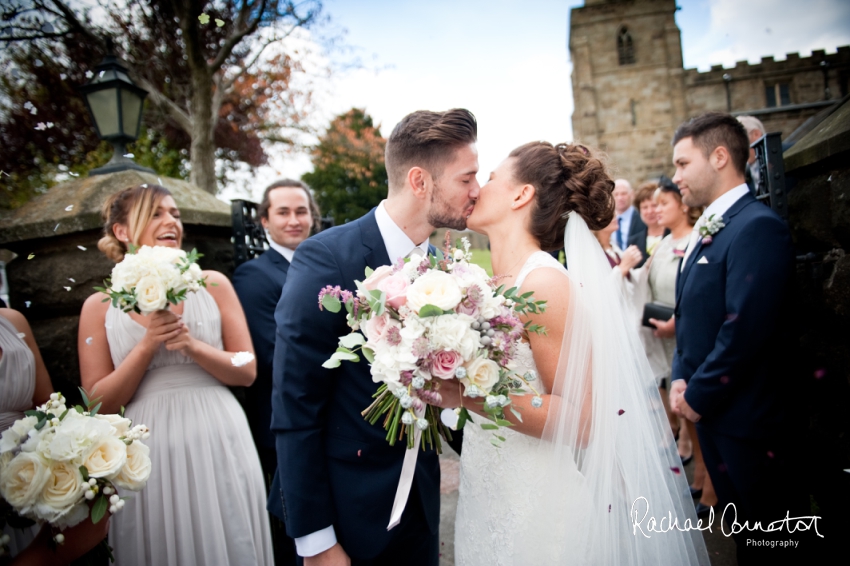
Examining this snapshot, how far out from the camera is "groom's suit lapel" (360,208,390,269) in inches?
78.6

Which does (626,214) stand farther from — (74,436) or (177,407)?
(74,436)

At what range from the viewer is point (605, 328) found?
204cm

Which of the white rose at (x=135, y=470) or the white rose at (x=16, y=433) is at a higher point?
the white rose at (x=16, y=433)

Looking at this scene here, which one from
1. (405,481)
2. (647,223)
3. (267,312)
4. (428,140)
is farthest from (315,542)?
(647,223)

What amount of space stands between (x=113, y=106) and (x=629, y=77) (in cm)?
3816

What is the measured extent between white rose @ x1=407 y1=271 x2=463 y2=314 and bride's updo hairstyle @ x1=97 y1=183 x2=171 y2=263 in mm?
2144

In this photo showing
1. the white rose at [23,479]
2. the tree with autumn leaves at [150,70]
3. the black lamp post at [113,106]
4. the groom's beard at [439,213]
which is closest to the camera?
the white rose at [23,479]

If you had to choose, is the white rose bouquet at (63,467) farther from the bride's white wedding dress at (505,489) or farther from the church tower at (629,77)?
the church tower at (629,77)

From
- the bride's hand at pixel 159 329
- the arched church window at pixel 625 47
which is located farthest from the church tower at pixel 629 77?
the bride's hand at pixel 159 329

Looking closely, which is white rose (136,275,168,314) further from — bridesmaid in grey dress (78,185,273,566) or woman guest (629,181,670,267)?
woman guest (629,181,670,267)

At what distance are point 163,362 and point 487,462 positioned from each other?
1.95 meters

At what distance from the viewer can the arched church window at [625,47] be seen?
34312 mm

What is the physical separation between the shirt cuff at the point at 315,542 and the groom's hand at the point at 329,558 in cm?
2

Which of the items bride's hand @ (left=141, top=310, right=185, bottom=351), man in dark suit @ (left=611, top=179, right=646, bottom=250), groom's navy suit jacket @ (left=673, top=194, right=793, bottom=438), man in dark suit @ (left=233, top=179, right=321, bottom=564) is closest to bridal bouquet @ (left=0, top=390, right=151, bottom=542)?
bride's hand @ (left=141, top=310, right=185, bottom=351)
